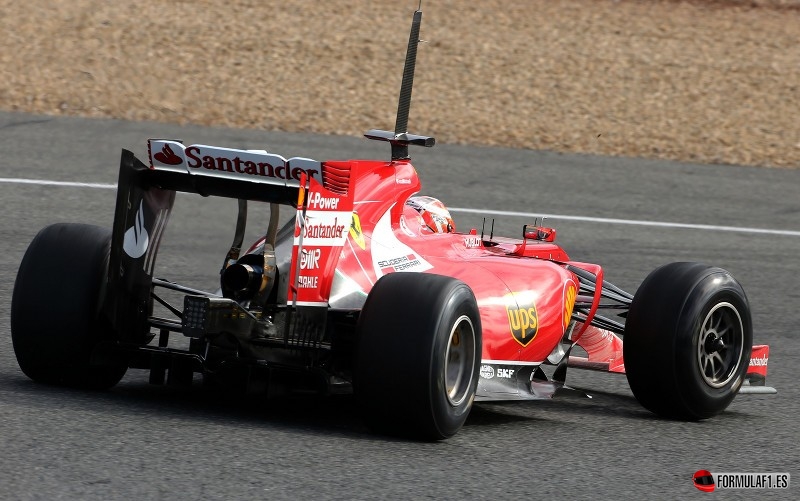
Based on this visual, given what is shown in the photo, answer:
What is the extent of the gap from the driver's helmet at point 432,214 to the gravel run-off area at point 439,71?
21.3 ft

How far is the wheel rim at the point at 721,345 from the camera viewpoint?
642 cm

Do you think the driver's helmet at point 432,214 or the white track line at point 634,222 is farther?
the white track line at point 634,222

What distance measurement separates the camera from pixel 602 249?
1077 centimetres

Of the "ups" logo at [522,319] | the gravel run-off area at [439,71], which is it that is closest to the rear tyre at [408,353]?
the "ups" logo at [522,319]

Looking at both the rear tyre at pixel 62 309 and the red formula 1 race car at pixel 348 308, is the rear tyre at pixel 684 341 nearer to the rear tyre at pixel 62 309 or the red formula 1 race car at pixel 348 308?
the red formula 1 race car at pixel 348 308

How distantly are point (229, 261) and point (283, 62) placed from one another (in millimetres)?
10161

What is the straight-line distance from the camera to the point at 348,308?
574cm

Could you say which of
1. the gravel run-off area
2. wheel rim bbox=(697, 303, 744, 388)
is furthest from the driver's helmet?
the gravel run-off area

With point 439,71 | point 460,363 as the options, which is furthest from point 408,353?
point 439,71

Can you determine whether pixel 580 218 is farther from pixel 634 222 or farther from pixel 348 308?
pixel 348 308

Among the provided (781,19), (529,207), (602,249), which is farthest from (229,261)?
(781,19)

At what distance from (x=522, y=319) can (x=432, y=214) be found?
2.56 feet

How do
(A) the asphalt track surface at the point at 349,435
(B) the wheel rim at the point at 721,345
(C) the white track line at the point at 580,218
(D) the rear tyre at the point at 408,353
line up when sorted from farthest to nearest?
(C) the white track line at the point at 580,218 < (B) the wheel rim at the point at 721,345 < (D) the rear tyre at the point at 408,353 < (A) the asphalt track surface at the point at 349,435

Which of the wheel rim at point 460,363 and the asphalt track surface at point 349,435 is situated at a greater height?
the wheel rim at point 460,363
